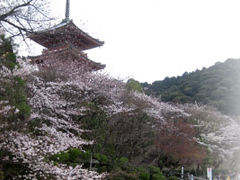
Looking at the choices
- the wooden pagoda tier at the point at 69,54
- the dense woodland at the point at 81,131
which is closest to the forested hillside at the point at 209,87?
the wooden pagoda tier at the point at 69,54

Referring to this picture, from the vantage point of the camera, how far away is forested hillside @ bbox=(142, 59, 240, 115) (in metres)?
28.0

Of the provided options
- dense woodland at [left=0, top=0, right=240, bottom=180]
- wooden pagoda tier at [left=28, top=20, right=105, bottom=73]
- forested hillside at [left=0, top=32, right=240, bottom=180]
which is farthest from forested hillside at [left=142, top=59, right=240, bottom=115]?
forested hillside at [left=0, top=32, right=240, bottom=180]

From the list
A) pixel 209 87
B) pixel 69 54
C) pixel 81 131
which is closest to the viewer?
pixel 81 131

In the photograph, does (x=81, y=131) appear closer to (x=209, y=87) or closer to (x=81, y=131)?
(x=81, y=131)

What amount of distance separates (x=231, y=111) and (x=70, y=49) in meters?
19.5

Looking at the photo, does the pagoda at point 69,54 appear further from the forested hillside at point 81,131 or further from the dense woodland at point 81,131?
the forested hillside at point 81,131

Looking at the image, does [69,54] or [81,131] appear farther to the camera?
[69,54]

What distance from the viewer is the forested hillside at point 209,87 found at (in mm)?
27959

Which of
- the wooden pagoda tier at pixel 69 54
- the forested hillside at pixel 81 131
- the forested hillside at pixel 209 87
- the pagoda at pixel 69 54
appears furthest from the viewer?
the forested hillside at pixel 209 87

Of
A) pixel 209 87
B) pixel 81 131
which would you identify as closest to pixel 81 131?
pixel 81 131

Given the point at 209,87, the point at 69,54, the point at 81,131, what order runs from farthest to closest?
the point at 209,87 → the point at 69,54 → the point at 81,131

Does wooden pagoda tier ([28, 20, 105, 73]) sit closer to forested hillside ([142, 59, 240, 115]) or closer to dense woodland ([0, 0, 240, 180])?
dense woodland ([0, 0, 240, 180])

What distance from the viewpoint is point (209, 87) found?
31375 mm

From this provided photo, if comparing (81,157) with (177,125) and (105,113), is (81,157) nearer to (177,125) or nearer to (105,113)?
(105,113)
